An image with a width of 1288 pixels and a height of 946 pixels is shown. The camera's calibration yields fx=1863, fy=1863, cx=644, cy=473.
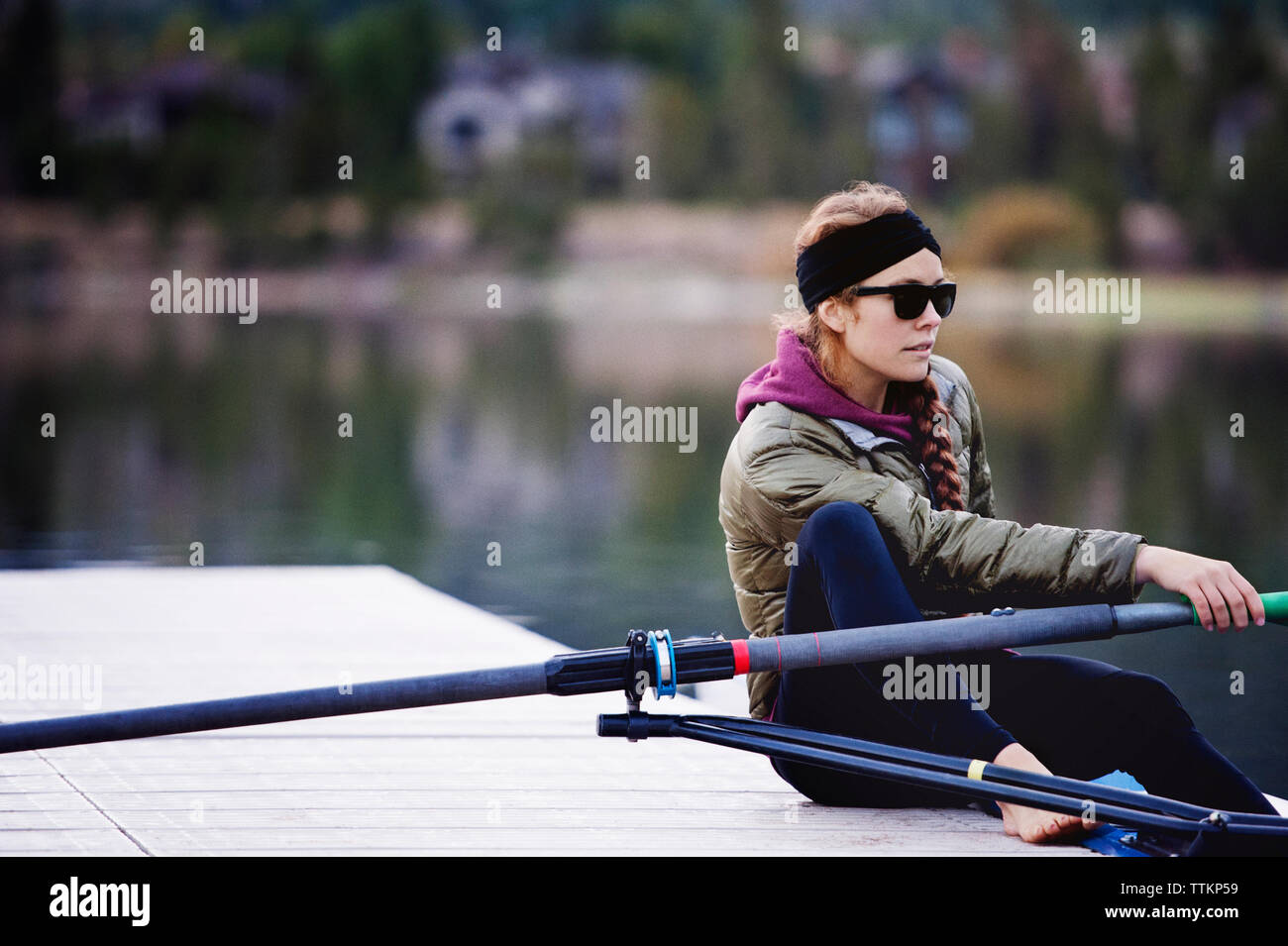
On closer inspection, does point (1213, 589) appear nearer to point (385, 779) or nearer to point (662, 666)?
point (662, 666)

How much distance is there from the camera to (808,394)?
3.55 metres

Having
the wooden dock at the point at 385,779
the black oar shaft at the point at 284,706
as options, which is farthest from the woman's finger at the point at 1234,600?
the black oar shaft at the point at 284,706

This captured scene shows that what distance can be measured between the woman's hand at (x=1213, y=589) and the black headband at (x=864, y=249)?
0.77 metres

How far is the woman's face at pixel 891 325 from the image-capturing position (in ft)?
11.6

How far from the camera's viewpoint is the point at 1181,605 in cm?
327

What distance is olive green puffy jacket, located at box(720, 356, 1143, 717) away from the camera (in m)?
3.38

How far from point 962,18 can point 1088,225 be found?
2188 inches

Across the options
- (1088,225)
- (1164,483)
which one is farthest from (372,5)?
(1164,483)

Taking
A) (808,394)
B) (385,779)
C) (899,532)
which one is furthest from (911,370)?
(385,779)

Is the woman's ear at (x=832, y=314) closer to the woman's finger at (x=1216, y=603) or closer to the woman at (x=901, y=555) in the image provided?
the woman at (x=901, y=555)

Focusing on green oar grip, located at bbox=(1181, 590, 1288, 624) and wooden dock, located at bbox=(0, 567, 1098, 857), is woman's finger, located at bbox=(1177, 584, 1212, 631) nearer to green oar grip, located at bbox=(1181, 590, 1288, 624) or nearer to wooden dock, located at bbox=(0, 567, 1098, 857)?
green oar grip, located at bbox=(1181, 590, 1288, 624)

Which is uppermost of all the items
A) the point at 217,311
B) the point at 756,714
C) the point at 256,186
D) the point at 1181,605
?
the point at 256,186

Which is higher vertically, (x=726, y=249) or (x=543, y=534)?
(x=726, y=249)
